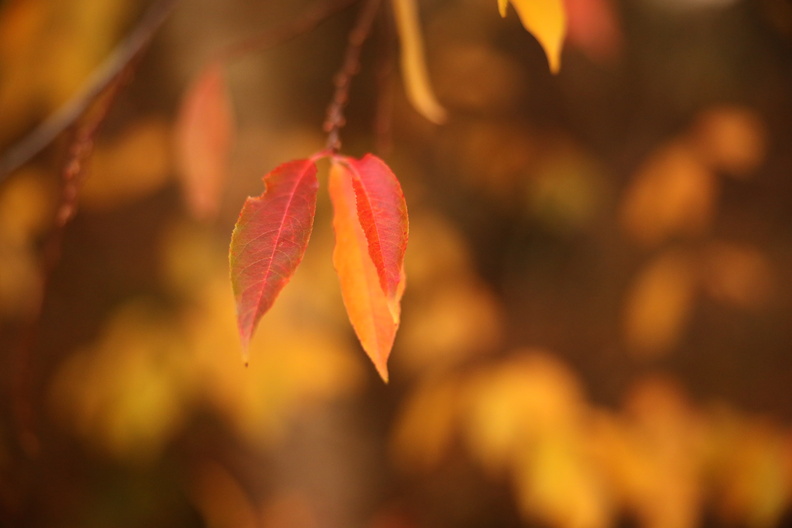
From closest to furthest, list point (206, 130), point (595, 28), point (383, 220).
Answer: point (383, 220) → point (206, 130) → point (595, 28)

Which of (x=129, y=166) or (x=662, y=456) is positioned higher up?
(x=129, y=166)

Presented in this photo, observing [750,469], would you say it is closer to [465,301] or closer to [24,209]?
[465,301]

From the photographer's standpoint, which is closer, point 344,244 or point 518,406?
point 344,244

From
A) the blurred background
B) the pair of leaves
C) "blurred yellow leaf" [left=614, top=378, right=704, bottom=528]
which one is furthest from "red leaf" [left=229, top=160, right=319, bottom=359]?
"blurred yellow leaf" [left=614, top=378, right=704, bottom=528]

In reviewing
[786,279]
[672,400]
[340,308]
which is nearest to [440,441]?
[340,308]

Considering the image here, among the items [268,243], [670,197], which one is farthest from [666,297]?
[268,243]

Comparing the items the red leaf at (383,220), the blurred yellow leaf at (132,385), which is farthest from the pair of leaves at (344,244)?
the blurred yellow leaf at (132,385)

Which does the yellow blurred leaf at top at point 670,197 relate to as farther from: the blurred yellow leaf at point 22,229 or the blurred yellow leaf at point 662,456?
the blurred yellow leaf at point 22,229
